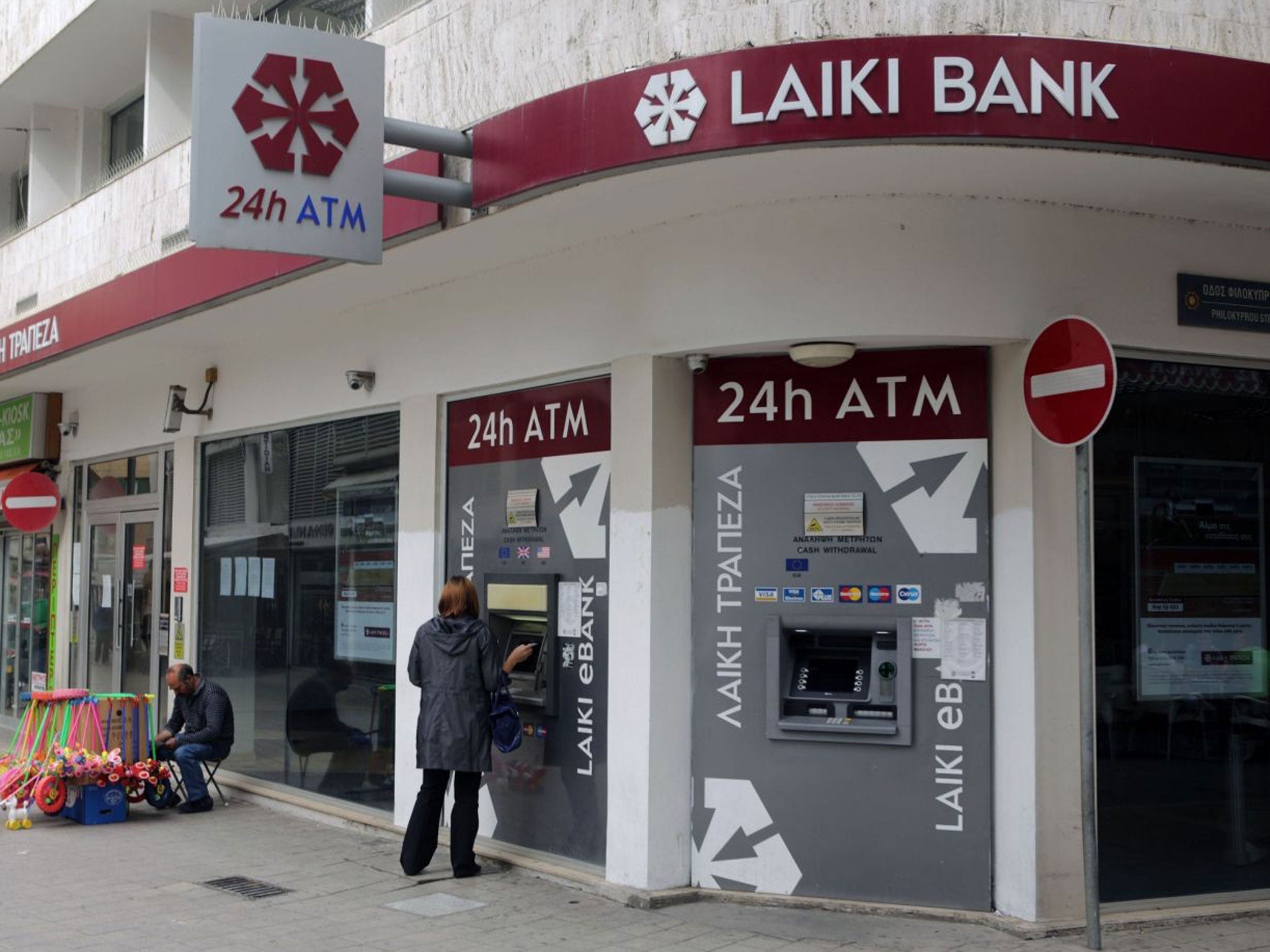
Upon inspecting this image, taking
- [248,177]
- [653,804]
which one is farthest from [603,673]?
[248,177]

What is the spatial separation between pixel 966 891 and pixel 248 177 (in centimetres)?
456

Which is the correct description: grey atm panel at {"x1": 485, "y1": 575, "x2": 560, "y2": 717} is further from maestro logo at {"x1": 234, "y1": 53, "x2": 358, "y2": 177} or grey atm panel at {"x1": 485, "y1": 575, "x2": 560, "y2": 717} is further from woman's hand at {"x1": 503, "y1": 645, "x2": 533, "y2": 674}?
maestro logo at {"x1": 234, "y1": 53, "x2": 358, "y2": 177}

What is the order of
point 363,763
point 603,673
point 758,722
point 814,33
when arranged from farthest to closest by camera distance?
point 363,763, point 603,673, point 758,722, point 814,33

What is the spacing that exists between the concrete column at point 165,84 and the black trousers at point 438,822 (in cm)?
624

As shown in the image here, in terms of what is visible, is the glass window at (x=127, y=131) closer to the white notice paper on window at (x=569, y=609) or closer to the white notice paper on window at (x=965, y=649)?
the white notice paper on window at (x=569, y=609)

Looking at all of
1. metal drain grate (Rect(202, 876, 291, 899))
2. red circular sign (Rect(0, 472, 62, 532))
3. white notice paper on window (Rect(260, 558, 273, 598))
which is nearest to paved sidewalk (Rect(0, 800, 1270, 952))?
metal drain grate (Rect(202, 876, 291, 899))

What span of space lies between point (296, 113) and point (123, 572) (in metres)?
7.77

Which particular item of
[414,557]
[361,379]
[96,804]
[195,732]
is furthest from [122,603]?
[414,557]

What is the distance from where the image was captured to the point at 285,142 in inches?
234

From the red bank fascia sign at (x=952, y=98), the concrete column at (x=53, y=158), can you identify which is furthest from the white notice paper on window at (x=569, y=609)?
the concrete column at (x=53, y=158)

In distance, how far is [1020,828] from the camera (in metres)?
6.17

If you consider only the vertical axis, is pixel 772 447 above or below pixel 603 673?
above

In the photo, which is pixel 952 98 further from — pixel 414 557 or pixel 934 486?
pixel 414 557

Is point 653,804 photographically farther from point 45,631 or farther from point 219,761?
point 45,631
